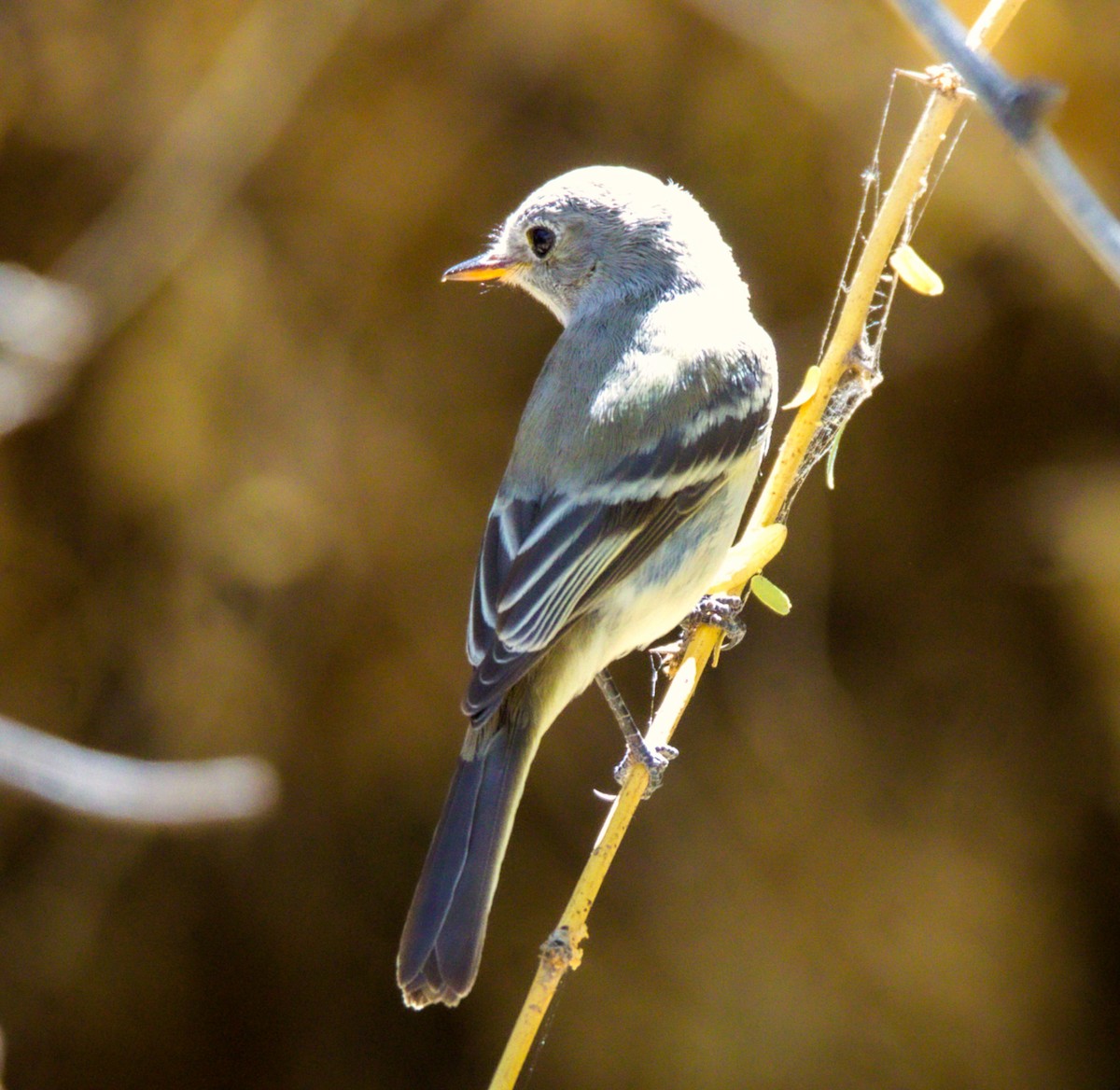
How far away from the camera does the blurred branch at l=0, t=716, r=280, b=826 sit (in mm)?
1740

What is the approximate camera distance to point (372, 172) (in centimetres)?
456

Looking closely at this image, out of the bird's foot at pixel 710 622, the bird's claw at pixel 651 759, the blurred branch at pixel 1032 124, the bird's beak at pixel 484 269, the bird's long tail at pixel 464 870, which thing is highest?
the bird's beak at pixel 484 269

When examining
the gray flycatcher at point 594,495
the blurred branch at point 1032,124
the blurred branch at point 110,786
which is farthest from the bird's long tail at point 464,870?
the blurred branch at point 1032,124

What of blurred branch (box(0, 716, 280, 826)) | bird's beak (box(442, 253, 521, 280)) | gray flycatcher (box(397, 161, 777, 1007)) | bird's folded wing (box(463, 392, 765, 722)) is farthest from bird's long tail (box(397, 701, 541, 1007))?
bird's beak (box(442, 253, 521, 280))

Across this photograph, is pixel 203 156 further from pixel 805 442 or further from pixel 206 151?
pixel 805 442

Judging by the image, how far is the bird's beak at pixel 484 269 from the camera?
11.3 ft

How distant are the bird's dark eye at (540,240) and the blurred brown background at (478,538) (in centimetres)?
112

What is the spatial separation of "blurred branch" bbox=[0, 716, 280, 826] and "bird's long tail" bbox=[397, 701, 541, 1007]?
1.60ft

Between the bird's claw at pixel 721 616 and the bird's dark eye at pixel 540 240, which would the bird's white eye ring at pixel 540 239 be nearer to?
the bird's dark eye at pixel 540 240

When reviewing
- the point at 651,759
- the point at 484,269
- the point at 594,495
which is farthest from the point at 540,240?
the point at 651,759

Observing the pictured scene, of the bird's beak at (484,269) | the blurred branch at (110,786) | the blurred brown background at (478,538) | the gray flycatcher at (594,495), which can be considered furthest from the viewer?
the blurred brown background at (478,538)

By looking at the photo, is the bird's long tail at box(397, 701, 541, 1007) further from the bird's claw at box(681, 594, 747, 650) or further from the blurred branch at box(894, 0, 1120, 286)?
the blurred branch at box(894, 0, 1120, 286)

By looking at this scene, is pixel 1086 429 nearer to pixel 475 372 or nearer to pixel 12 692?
pixel 475 372

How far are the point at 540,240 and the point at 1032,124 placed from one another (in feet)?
8.18
